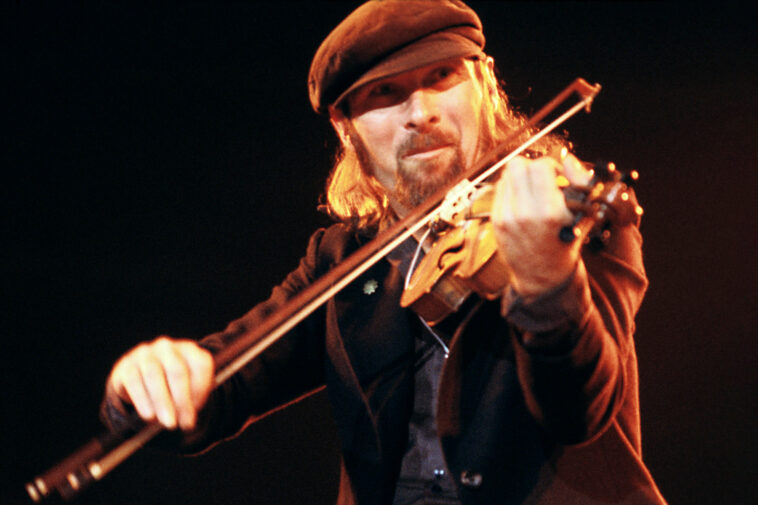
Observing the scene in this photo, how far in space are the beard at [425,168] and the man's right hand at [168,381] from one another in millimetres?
737

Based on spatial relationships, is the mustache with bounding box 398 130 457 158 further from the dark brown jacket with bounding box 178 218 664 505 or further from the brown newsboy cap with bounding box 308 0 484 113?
the dark brown jacket with bounding box 178 218 664 505

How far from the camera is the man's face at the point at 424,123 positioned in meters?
1.59

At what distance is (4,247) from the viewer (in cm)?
257

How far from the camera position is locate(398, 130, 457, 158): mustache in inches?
62.5

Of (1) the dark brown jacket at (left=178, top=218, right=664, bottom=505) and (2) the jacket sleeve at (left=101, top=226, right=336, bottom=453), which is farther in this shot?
(2) the jacket sleeve at (left=101, top=226, right=336, bottom=453)

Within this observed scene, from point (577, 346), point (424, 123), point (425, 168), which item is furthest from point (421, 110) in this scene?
point (577, 346)

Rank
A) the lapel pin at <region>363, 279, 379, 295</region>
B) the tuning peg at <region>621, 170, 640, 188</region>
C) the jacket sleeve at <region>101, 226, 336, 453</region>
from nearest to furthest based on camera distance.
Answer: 1. the tuning peg at <region>621, 170, 640, 188</region>
2. the jacket sleeve at <region>101, 226, 336, 453</region>
3. the lapel pin at <region>363, 279, 379, 295</region>

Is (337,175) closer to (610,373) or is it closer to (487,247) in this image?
(487,247)

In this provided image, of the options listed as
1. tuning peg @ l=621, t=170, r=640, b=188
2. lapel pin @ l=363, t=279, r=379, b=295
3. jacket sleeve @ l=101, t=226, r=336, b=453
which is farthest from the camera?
lapel pin @ l=363, t=279, r=379, b=295

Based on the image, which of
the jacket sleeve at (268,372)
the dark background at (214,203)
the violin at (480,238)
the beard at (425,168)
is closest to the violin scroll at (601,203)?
the violin at (480,238)

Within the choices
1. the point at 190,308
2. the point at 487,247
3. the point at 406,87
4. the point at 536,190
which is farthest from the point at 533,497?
the point at 190,308

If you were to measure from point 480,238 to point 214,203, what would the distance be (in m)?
1.91

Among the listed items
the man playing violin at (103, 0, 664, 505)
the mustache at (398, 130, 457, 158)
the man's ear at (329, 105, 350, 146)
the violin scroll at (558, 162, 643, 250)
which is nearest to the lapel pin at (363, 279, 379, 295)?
the man playing violin at (103, 0, 664, 505)

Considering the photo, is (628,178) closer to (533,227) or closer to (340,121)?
(533,227)
